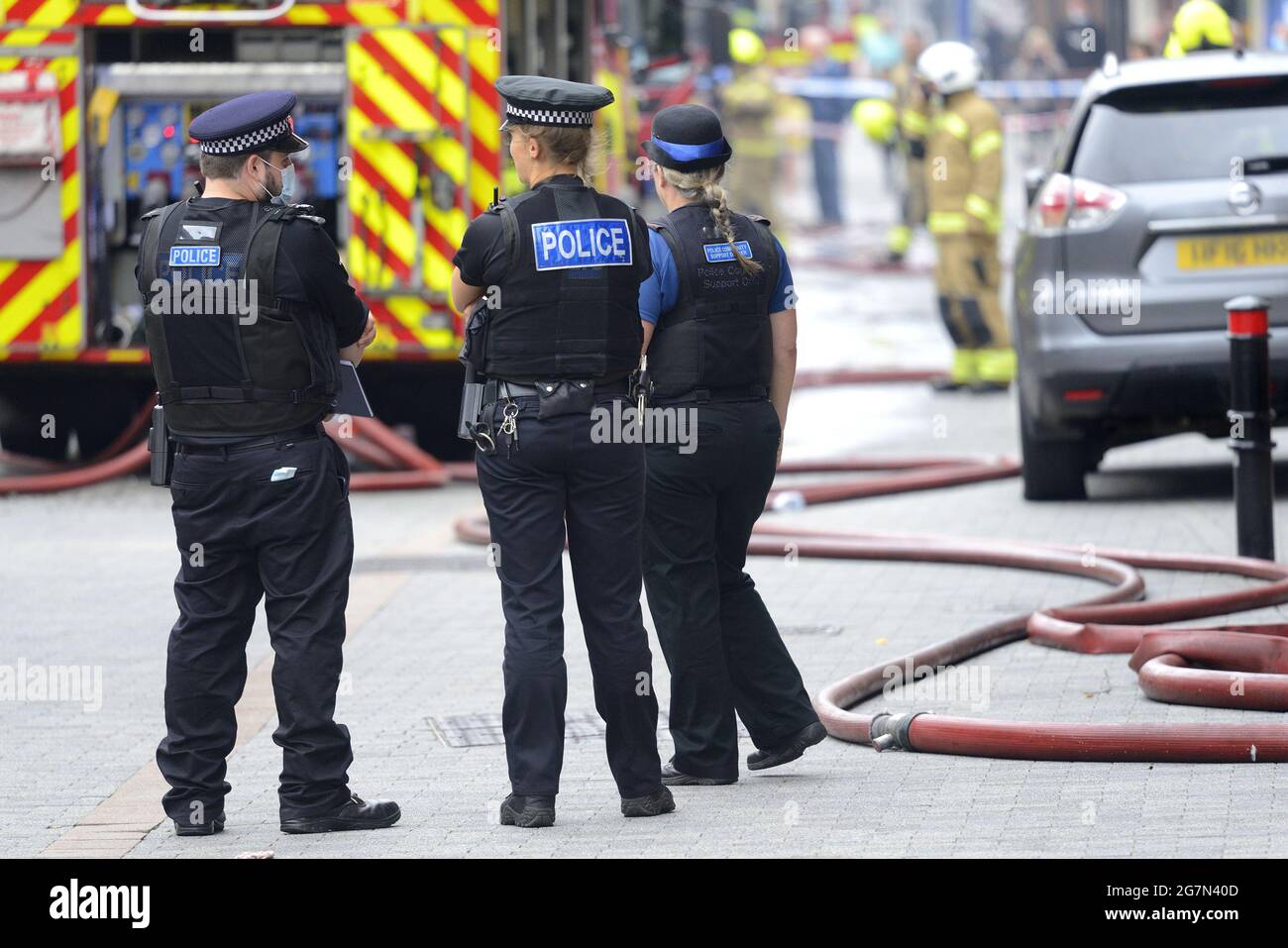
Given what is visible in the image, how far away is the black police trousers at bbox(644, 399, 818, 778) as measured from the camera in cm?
625

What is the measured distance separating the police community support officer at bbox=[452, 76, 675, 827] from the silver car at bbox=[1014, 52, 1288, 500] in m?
4.80

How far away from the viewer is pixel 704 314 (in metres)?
6.24

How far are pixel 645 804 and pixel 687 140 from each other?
5.28ft

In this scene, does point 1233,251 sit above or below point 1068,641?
above

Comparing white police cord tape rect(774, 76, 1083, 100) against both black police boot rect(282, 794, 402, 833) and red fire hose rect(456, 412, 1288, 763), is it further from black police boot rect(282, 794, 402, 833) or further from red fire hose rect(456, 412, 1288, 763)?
black police boot rect(282, 794, 402, 833)

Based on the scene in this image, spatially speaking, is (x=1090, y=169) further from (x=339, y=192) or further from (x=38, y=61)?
(x=38, y=61)

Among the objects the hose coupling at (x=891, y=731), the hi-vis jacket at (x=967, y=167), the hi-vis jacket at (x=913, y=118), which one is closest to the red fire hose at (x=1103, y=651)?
the hose coupling at (x=891, y=731)

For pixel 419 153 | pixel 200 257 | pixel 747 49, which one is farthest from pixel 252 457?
pixel 747 49

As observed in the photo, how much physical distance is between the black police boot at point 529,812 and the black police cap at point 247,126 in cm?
161

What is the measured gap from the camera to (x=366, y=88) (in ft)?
39.4
